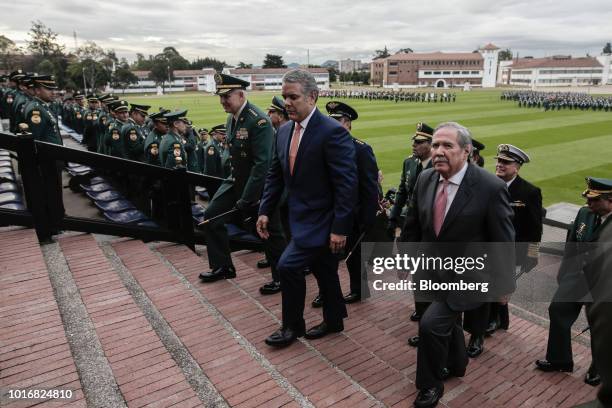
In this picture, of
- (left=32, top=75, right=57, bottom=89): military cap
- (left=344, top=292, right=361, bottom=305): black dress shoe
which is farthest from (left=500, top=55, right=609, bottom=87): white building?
(left=344, top=292, right=361, bottom=305): black dress shoe

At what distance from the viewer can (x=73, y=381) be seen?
8.00ft

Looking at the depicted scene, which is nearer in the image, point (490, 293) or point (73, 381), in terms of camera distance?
point (73, 381)

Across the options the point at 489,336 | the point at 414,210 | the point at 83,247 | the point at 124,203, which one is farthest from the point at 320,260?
the point at 124,203

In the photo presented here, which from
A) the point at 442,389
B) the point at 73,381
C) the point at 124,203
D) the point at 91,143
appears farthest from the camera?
the point at 91,143

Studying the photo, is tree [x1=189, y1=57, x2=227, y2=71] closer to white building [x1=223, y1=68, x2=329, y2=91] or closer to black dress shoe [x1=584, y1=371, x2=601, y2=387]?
white building [x1=223, y1=68, x2=329, y2=91]

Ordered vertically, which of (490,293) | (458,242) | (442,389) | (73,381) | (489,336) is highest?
(458,242)

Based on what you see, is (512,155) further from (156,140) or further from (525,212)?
(156,140)

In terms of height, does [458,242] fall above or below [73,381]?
above

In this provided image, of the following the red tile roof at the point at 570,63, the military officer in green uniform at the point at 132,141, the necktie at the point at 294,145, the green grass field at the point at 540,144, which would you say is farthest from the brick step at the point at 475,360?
the red tile roof at the point at 570,63

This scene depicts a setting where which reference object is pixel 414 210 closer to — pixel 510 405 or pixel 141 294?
pixel 510 405

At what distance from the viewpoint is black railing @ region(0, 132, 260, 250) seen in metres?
4.05

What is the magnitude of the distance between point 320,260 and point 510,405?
1580mm

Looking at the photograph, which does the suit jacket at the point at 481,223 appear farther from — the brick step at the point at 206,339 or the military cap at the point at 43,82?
the military cap at the point at 43,82

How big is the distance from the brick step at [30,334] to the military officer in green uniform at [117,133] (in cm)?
517
